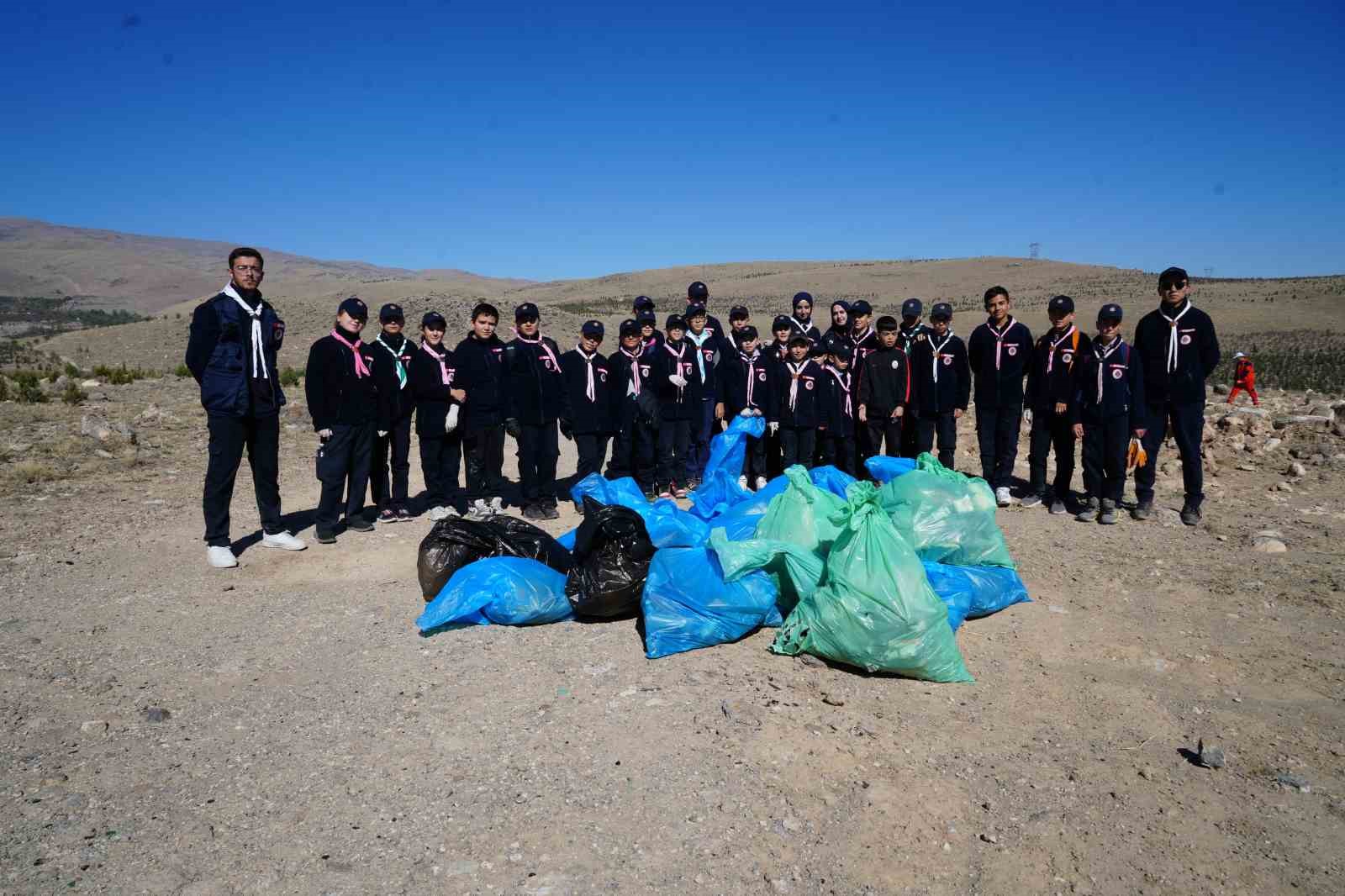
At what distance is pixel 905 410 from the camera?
7.34 m

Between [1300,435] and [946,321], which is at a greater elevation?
[946,321]

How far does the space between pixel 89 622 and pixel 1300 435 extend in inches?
428

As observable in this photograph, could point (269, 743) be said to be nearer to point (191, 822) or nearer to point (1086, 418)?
point (191, 822)

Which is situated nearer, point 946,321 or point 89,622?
point 89,622

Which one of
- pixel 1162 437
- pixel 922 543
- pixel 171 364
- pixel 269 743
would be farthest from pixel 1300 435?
pixel 171 364

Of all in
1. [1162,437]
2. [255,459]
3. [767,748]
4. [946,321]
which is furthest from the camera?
[946,321]

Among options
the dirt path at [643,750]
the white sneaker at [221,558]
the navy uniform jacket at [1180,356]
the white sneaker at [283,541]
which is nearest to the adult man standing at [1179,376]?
the navy uniform jacket at [1180,356]

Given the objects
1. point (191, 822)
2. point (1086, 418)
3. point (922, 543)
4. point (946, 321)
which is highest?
point (946, 321)

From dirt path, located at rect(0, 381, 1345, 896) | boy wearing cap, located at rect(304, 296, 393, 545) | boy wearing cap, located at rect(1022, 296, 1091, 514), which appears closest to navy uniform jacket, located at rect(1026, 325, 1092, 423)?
boy wearing cap, located at rect(1022, 296, 1091, 514)

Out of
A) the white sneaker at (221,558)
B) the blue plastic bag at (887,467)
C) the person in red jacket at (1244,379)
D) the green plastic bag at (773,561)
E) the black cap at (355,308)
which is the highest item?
the black cap at (355,308)

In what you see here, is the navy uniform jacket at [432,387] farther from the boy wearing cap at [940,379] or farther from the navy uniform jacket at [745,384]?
the boy wearing cap at [940,379]

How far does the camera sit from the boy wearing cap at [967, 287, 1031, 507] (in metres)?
6.92

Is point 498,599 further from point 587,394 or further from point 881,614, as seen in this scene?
point 587,394

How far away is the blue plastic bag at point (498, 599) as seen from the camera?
415 cm
